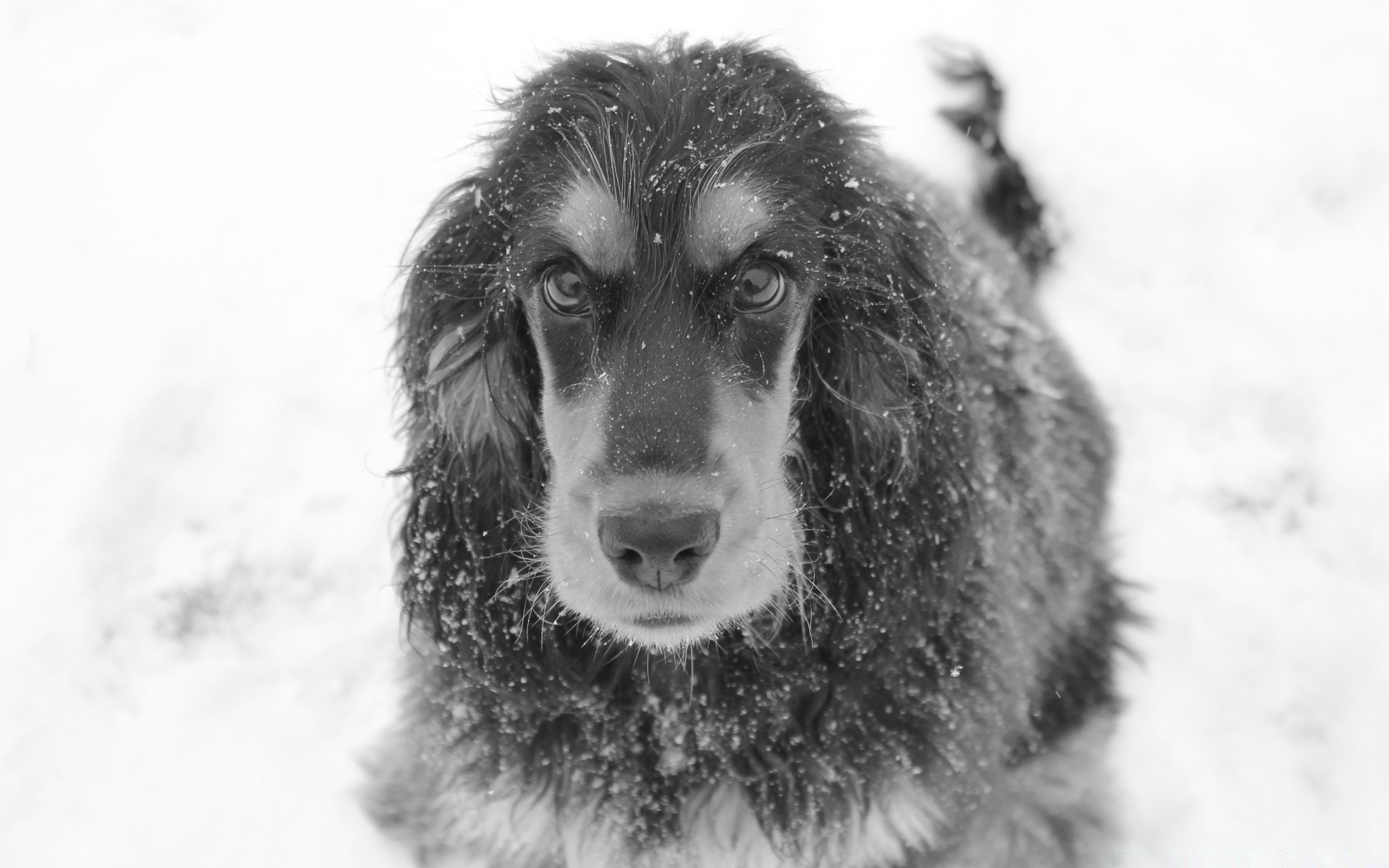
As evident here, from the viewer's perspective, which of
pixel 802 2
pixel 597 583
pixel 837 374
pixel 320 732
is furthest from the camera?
pixel 802 2

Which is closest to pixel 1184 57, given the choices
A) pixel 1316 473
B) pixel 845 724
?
pixel 1316 473

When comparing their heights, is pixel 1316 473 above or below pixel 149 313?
above

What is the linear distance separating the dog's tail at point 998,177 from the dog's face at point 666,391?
2.17 meters

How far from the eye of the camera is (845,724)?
2662mm

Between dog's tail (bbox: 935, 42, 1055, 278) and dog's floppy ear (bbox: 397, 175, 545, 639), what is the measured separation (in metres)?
2.36

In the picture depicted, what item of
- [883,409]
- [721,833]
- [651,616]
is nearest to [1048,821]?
[721,833]

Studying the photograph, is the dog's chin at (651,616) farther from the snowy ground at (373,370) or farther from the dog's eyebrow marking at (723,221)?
the snowy ground at (373,370)

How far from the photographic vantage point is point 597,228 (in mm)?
2184

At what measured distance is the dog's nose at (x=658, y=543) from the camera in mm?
1974

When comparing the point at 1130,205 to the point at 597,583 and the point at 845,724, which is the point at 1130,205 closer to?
the point at 845,724

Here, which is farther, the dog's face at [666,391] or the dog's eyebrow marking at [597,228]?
Result: the dog's eyebrow marking at [597,228]

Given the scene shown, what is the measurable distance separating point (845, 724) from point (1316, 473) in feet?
8.13

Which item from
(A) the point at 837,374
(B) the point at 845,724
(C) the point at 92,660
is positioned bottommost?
(C) the point at 92,660

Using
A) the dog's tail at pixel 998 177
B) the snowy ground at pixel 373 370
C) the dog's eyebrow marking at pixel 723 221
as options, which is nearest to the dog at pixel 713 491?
the dog's eyebrow marking at pixel 723 221
